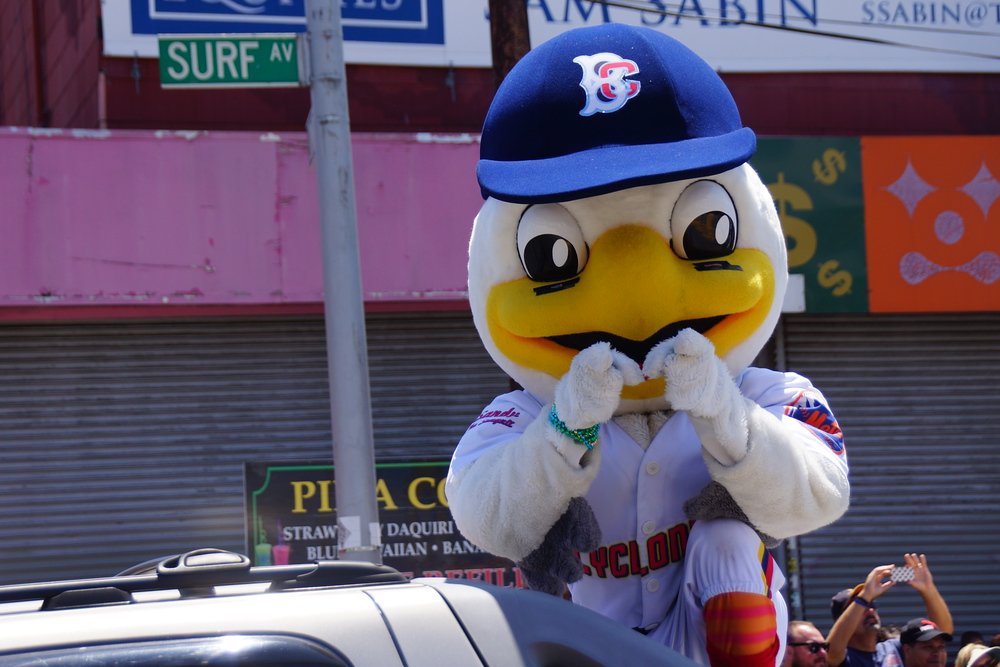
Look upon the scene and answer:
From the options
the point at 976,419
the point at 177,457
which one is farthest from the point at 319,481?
the point at 976,419

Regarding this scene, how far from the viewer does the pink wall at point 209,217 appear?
9.98m

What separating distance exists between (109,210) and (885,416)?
21.1 feet

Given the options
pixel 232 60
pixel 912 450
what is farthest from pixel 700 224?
pixel 912 450

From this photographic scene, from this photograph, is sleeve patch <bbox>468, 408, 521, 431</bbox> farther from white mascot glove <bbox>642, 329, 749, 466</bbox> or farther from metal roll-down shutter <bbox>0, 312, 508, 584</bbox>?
metal roll-down shutter <bbox>0, 312, 508, 584</bbox>

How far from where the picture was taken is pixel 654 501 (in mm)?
3109

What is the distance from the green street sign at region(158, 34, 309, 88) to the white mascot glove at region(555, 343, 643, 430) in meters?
4.68

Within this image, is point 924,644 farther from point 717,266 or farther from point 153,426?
point 153,426

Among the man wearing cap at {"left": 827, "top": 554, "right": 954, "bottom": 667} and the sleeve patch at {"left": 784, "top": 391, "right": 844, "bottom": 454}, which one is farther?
the man wearing cap at {"left": 827, "top": 554, "right": 954, "bottom": 667}

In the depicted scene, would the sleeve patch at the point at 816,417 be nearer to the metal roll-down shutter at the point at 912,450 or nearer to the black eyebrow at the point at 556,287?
the black eyebrow at the point at 556,287

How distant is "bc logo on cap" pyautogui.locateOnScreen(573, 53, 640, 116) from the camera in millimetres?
3076

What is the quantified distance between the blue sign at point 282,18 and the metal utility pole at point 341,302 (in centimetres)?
393

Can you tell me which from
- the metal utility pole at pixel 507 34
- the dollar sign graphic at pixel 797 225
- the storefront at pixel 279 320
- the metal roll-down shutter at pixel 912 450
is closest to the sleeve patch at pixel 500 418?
the metal utility pole at pixel 507 34

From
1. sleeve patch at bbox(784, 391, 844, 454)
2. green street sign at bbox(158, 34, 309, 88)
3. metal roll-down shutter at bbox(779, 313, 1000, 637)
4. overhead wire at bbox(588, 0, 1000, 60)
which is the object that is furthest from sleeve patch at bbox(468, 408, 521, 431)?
overhead wire at bbox(588, 0, 1000, 60)

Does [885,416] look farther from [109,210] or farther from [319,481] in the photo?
[109,210]
